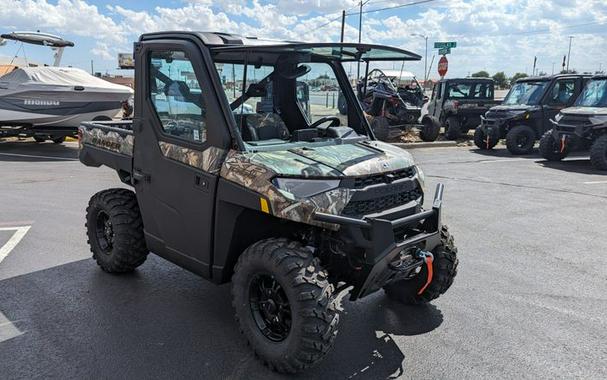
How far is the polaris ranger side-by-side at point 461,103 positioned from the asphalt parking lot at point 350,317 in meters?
11.6

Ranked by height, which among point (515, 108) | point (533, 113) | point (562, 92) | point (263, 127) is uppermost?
point (562, 92)

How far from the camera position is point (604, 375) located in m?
3.45

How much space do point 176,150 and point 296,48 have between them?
1.18 m

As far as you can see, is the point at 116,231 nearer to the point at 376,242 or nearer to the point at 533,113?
the point at 376,242

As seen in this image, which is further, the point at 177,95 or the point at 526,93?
the point at 526,93

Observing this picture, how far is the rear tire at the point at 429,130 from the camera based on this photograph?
17016mm

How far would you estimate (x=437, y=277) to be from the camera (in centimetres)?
420

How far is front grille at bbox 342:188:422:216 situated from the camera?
3412 millimetres

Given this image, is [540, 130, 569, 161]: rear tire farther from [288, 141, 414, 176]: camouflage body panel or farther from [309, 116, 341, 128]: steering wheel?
[288, 141, 414, 176]: camouflage body panel

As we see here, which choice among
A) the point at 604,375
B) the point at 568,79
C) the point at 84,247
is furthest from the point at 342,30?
the point at 604,375

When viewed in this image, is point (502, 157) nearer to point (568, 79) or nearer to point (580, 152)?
point (580, 152)

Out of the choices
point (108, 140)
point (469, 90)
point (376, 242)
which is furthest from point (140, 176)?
point (469, 90)

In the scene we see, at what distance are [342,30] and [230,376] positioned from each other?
3059 cm

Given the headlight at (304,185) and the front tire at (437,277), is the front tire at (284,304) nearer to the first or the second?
the headlight at (304,185)
